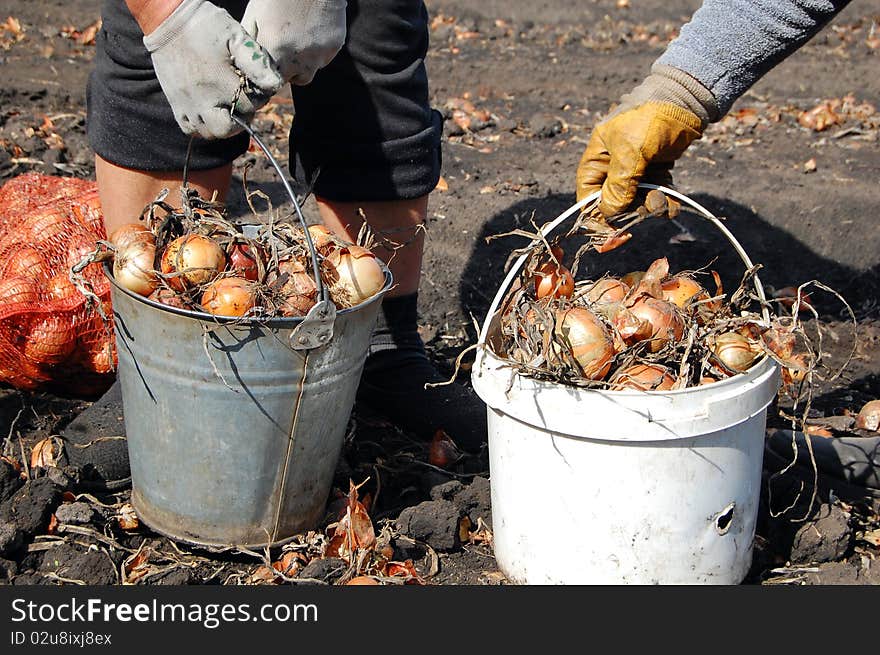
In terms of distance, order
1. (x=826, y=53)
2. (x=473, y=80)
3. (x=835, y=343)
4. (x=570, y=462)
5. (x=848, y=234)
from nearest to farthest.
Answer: (x=570, y=462) < (x=835, y=343) < (x=848, y=234) < (x=473, y=80) < (x=826, y=53)

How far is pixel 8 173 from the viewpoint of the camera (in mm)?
4008

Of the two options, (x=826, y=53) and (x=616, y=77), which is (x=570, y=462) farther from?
(x=826, y=53)

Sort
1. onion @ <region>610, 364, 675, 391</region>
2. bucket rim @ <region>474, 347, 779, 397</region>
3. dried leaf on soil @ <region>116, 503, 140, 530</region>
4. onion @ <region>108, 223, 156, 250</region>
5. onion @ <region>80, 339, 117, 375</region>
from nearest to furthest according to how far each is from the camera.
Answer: bucket rim @ <region>474, 347, 779, 397</region>, onion @ <region>610, 364, 675, 391</region>, onion @ <region>108, 223, 156, 250</region>, dried leaf on soil @ <region>116, 503, 140, 530</region>, onion @ <region>80, 339, 117, 375</region>

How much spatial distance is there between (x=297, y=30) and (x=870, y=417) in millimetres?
1847

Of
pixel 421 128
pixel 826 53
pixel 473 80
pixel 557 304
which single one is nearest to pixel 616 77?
pixel 473 80

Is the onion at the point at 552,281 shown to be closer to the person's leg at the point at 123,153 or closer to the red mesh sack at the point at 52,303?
the person's leg at the point at 123,153

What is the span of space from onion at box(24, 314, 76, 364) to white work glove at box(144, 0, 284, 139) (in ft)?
2.91

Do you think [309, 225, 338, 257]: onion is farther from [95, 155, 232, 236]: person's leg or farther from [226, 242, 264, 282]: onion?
[95, 155, 232, 236]: person's leg

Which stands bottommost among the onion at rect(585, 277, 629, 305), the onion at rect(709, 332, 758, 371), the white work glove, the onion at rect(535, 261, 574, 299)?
the onion at rect(535, 261, 574, 299)

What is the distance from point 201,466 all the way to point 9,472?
1.80ft

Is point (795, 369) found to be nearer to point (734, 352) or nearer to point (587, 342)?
point (734, 352)

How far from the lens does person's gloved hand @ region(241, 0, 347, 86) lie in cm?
191

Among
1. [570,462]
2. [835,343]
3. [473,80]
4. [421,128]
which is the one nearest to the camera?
[570,462]

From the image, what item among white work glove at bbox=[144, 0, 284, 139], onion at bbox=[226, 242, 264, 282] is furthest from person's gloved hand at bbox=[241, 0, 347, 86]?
onion at bbox=[226, 242, 264, 282]
